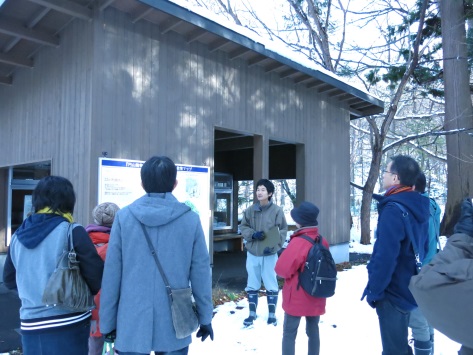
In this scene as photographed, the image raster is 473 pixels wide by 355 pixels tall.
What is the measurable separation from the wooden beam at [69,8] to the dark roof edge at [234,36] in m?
0.86

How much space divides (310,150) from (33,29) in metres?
5.75

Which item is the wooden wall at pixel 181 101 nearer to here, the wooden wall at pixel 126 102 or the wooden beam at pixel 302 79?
the wooden wall at pixel 126 102

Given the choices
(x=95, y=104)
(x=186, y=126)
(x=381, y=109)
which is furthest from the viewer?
(x=381, y=109)

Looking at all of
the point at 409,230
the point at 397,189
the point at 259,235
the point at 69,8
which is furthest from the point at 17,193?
the point at 409,230

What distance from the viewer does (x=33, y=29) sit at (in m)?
5.67

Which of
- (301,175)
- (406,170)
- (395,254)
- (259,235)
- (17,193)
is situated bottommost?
(259,235)

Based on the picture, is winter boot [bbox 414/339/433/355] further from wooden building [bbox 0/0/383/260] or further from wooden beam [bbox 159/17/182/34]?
wooden beam [bbox 159/17/182/34]

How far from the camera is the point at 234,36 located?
6.31 meters

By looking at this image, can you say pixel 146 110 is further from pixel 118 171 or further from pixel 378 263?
pixel 378 263

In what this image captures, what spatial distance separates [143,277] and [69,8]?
4250 mm

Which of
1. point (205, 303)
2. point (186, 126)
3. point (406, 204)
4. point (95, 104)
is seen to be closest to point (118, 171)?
point (95, 104)

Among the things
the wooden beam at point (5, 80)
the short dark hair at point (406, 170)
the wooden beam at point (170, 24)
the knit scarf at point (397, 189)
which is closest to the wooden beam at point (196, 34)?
the wooden beam at point (170, 24)

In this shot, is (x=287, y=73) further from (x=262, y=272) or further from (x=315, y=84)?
(x=262, y=272)

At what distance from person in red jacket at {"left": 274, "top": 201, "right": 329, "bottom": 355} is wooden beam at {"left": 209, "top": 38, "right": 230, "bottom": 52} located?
377 centimetres
